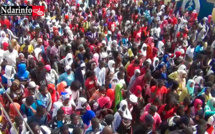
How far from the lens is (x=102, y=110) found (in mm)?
4617

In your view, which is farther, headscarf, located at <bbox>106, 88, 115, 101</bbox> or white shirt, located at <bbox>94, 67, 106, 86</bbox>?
white shirt, located at <bbox>94, 67, 106, 86</bbox>

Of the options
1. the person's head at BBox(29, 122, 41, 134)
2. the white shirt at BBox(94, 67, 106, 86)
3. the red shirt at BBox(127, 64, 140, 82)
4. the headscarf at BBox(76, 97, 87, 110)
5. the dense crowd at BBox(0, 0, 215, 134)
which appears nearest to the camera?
the person's head at BBox(29, 122, 41, 134)

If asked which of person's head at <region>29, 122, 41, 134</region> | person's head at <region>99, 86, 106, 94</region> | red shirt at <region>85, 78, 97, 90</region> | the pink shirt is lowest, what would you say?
the pink shirt

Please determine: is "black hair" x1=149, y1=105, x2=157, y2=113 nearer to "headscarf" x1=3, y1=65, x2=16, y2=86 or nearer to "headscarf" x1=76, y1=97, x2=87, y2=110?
"headscarf" x1=76, y1=97, x2=87, y2=110

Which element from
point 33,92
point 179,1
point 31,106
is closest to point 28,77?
point 33,92

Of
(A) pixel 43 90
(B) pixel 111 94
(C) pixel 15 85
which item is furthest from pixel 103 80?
(C) pixel 15 85

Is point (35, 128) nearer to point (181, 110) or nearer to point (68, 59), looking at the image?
point (181, 110)

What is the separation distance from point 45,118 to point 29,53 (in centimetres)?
254

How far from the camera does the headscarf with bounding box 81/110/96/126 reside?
4113 millimetres

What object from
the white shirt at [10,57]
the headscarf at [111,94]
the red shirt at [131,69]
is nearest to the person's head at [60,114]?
the headscarf at [111,94]

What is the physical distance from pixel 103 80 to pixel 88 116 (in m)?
1.65

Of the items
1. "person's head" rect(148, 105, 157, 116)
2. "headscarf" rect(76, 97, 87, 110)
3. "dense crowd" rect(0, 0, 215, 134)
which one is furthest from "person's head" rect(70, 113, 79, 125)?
"person's head" rect(148, 105, 157, 116)

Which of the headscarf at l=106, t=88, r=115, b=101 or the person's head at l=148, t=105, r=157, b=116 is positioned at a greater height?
the person's head at l=148, t=105, r=157, b=116

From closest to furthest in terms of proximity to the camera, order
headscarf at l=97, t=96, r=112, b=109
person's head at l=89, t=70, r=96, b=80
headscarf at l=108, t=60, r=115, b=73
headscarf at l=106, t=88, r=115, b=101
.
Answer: headscarf at l=97, t=96, r=112, b=109 → headscarf at l=106, t=88, r=115, b=101 → person's head at l=89, t=70, r=96, b=80 → headscarf at l=108, t=60, r=115, b=73
